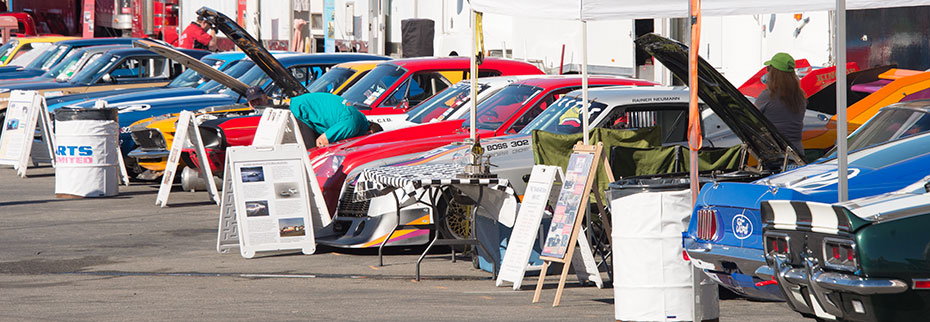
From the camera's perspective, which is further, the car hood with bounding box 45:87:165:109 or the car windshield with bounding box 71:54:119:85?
the car windshield with bounding box 71:54:119:85

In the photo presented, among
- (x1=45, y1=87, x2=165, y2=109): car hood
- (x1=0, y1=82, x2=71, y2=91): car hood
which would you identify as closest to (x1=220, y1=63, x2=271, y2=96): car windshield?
(x1=45, y1=87, x2=165, y2=109): car hood

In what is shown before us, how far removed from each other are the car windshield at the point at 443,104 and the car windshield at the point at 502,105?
52 centimetres

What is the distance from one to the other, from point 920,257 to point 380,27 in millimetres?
21654

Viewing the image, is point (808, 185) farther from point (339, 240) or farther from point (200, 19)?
point (200, 19)

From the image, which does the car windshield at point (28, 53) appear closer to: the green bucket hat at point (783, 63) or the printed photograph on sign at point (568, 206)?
the green bucket hat at point (783, 63)

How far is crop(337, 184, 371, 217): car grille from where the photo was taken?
10039 millimetres

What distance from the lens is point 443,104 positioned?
41.5 ft

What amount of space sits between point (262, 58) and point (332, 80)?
0.90m

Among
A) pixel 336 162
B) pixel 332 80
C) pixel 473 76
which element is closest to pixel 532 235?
pixel 473 76

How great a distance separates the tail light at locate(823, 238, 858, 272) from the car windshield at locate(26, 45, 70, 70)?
72.7ft

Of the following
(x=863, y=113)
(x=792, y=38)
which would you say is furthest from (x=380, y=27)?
(x=863, y=113)

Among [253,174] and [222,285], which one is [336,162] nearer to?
[253,174]

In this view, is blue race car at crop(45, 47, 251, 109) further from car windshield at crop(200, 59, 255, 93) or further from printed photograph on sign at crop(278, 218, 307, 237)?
printed photograph on sign at crop(278, 218, 307, 237)

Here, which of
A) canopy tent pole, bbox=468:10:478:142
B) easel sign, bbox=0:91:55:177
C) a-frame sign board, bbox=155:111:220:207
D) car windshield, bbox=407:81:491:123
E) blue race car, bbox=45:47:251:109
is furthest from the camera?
blue race car, bbox=45:47:251:109
